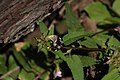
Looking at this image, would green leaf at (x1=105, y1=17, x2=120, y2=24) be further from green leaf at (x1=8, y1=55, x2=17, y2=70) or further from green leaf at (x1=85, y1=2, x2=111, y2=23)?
green leaf at (x1=8, y1=55, x2=17, y2=70)

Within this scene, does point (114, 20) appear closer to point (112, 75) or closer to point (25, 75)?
point (112, 75)

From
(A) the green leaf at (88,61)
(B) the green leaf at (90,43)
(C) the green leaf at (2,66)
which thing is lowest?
(A) the green leaf at (88,61)

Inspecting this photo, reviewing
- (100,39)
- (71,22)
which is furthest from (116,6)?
(71,22)

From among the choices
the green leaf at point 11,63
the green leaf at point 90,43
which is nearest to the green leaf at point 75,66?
the green leaf at point 90,43

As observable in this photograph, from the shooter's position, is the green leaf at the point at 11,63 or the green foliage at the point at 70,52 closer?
the green foliage at the point at 70,52

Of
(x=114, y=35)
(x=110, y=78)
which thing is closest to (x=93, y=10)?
(x=114, y=35)

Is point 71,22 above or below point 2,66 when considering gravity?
above

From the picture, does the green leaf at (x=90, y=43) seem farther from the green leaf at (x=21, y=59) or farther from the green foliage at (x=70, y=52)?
the green leaf at (x=21, y=59)
